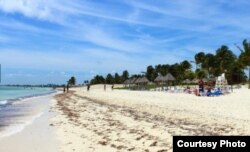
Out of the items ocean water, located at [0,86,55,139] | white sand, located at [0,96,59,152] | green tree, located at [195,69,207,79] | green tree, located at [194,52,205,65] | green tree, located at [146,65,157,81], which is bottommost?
white sand, located at [0,96,59,152]

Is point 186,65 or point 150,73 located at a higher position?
point 186,65

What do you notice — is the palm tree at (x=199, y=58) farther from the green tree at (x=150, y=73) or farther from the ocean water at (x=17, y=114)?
the ocean water at (x=17, y=114)

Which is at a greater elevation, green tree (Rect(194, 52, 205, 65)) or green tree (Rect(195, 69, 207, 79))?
green tree (Rect(194, 52, 205, 65))

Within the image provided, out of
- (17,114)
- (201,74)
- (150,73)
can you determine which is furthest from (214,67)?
(17,114)

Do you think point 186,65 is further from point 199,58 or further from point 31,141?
point 31,141

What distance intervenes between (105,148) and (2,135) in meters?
5.23

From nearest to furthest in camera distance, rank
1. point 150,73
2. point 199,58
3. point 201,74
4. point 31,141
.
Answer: point 31,141 → point 201,74 → point 199,58 → point 150,73

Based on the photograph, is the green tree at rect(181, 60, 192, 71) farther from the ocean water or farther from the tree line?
the ocean water

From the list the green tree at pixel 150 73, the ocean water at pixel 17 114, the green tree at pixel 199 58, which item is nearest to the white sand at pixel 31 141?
the ocean water at pixel 17 114

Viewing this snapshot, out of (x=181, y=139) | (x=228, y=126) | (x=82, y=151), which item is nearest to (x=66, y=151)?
(x=82, y=151)

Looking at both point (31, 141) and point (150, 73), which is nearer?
point (31, 141)

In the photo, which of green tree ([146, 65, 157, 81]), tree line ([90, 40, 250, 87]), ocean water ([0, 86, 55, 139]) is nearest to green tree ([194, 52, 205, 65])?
tree line ([90, 40, 250, 87])

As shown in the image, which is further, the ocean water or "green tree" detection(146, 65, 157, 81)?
"green tree" detection(146, 65, 157, 81)

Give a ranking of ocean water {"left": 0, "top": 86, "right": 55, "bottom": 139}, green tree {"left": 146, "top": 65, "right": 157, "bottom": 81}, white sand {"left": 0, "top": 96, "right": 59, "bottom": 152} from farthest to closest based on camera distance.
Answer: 1. green tree {"left": 146, "top": 65, "right": 157, "bottom": 81}
2. ocean water {"left": 0, "top": 86, "right": 55, "bottom": 139}
3. white sand {"left": 0, "top": 96, "right": 59, "bottom": 152}
